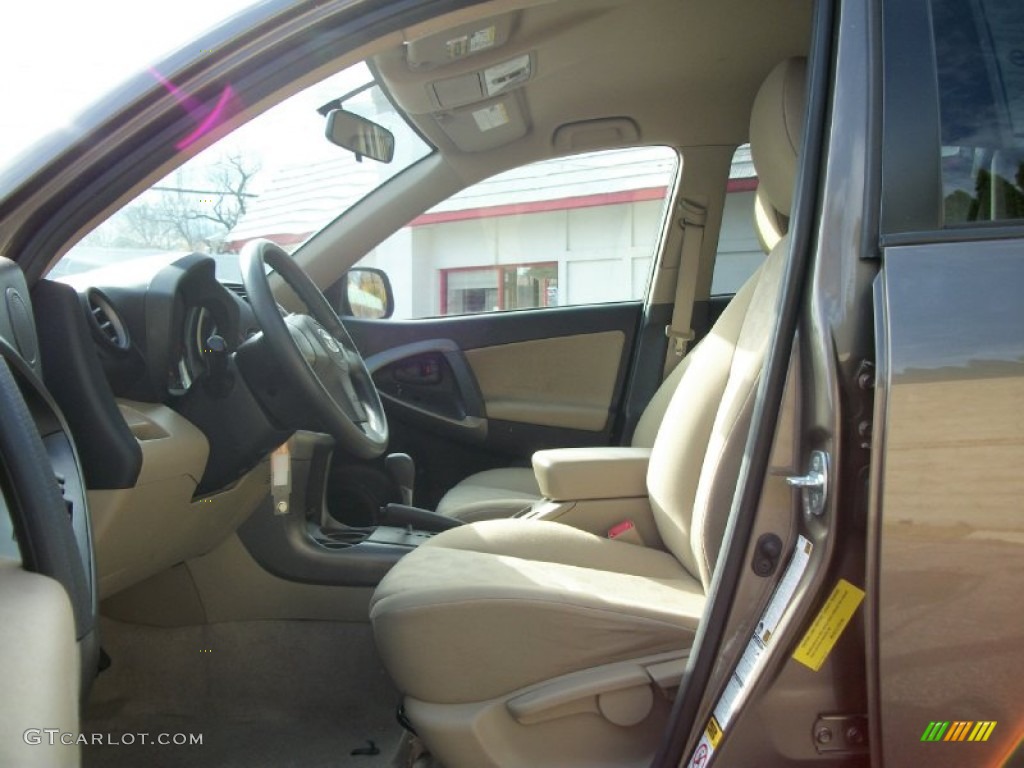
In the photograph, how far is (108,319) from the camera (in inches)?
63.4

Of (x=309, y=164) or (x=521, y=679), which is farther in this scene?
(x=309, y=164)

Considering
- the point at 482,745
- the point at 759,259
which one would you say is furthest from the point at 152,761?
the point at 759,259

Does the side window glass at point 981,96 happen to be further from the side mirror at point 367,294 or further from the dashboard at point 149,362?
the side mirror at point 367,294

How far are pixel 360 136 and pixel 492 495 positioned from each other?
3.64 feet

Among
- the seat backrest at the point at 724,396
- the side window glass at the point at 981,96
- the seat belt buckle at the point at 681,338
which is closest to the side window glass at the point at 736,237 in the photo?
the seat belt buckle at the point at 681,338

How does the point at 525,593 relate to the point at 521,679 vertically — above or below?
above

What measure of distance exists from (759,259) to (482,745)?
212 centimetres

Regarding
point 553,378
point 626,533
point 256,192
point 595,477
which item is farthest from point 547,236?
point 626,533

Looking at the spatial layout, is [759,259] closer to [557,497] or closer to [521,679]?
A: [557,497]

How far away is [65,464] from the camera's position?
1.10m

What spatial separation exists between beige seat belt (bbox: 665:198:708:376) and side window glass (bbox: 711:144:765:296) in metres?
0.08

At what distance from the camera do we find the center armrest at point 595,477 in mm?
2057

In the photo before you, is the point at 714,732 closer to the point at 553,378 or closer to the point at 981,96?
the point at 981,96

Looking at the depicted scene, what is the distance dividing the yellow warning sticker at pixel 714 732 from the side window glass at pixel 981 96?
73cm
